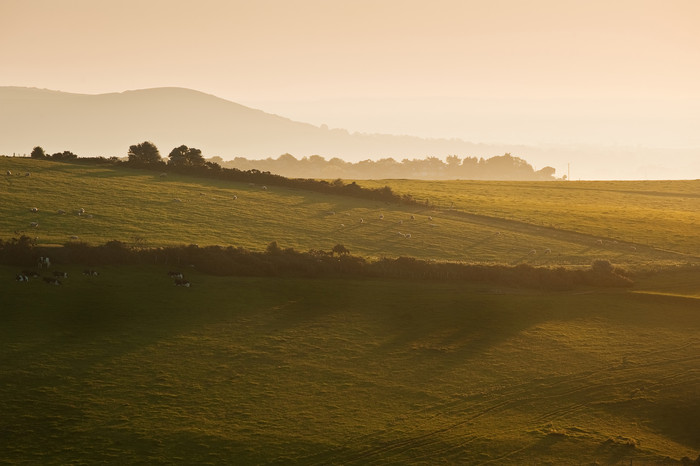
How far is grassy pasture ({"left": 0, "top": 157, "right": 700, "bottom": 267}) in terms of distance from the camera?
74000 mm

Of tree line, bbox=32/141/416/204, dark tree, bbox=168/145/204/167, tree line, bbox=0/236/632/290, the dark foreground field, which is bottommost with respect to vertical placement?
the dark foreground field

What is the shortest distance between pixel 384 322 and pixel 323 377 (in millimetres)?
11106

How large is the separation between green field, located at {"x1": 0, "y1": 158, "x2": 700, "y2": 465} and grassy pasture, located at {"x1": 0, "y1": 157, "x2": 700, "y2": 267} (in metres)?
0.78

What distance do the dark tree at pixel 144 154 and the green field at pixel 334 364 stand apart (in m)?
36.0

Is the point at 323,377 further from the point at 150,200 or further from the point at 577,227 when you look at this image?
the point at 577,227

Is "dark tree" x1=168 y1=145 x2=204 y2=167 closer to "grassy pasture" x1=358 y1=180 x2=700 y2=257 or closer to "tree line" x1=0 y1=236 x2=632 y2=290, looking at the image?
"grassy pasture" x1=358 y1=180 x2=700 y2=257

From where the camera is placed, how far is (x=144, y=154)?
112m

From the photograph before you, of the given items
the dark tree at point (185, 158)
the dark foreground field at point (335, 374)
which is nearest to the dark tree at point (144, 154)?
the dark tree at point (185, 158)

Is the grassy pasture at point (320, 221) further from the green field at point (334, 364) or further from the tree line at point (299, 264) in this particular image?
the tree line at point (299, 264)

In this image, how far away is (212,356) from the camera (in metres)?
43.7

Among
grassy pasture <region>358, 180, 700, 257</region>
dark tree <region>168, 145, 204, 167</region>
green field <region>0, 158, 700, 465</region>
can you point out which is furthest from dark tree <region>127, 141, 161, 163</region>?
green field <region>0, 158, 700, 465</region>

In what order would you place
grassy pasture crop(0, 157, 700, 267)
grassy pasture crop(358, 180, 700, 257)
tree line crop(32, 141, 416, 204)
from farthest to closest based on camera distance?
tree line crop(32, 141, 416, 204), grassy pasture crop(358, 180, 700, 257), grassy pasture crop(0, 157, 700, 267)

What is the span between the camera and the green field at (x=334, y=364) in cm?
3444

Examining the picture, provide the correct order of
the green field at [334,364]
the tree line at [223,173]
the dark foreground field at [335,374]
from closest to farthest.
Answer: the dark foreground field at [335,374]
the green field at [334,364]
the tree line at [223,173]
